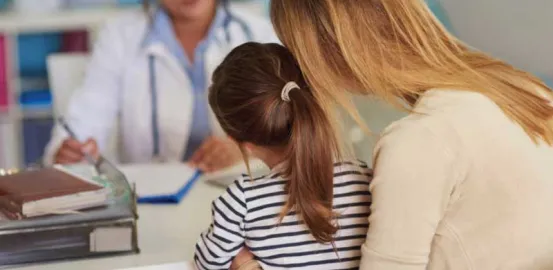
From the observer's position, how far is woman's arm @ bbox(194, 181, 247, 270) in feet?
3.48

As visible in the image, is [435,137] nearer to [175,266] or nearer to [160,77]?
[175,266]

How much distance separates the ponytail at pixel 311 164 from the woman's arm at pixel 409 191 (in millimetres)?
72

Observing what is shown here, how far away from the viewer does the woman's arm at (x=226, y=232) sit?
1061mm

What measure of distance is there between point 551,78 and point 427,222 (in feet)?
2.55

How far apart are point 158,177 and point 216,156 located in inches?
6.8

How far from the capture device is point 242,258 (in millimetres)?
1099

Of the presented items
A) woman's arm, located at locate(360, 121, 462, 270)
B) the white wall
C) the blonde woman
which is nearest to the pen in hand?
the blonde woman

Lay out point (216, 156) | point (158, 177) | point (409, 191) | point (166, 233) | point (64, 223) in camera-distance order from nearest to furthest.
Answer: point (409, 191) → point (64, 223) → point (166, 233) → point (158, 177) → point (216, 156)

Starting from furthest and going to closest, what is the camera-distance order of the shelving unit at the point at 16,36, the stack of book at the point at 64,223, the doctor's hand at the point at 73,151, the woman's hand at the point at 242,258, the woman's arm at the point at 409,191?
1. the shelving unit at the point at 16,36
2. the doctor's hand at the point at 73,151
3. the stack of book at the point at 64,223
4. the woman's hand at the point at 242,258
5. the woman's arm at the point at 409,191

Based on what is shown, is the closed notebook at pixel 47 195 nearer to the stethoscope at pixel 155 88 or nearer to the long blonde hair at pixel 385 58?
the long blonde hair at pixel 385 58

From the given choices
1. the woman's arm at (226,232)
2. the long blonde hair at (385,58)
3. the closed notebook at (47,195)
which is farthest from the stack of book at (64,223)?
the long blonde hair at (385,58)

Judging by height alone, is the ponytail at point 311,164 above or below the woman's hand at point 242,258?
above

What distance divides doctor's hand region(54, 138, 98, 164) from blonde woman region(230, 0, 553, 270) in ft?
2.53

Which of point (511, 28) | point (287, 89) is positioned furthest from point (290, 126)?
point (511, 28)
